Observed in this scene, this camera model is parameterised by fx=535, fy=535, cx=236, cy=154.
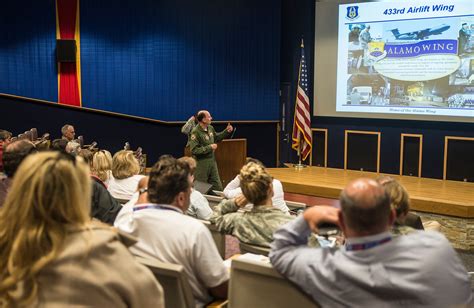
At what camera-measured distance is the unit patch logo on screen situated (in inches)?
320

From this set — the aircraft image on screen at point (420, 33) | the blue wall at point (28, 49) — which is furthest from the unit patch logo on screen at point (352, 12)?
the blue wall at point (28, 49)

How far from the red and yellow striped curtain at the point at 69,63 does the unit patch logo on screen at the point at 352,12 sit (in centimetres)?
482

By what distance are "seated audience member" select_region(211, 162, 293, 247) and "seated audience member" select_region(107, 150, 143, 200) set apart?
51.5 inches

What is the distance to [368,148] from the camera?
27.0 feet

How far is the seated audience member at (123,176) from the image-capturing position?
12.8ft

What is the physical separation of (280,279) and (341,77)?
6921mm

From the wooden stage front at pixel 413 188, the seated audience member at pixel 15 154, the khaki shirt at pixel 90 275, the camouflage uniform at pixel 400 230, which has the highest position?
the seated audience member at pixel 15 154

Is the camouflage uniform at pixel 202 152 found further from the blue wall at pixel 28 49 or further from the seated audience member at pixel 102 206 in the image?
the blue wall at pixel 28 49

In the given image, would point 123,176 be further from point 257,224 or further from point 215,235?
point 257,224

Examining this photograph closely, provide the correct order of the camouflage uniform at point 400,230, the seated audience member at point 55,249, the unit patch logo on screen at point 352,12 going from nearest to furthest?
1. the seated audience member at point 55,249
2. the camouflage uniform at point 400,230
3. the unit patch logo on screen at point 352,12

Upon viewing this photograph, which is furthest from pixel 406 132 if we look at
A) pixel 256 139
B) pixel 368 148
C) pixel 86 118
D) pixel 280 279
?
pixel 280 279

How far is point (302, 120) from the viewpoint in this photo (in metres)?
8.30

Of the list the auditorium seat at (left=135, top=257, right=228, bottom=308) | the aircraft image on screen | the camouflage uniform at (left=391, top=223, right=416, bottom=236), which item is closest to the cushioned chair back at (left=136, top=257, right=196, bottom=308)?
the auditorium seat at (left=135, top=257, right=228, bottom=308)

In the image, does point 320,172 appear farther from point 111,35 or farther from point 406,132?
point 111,35
